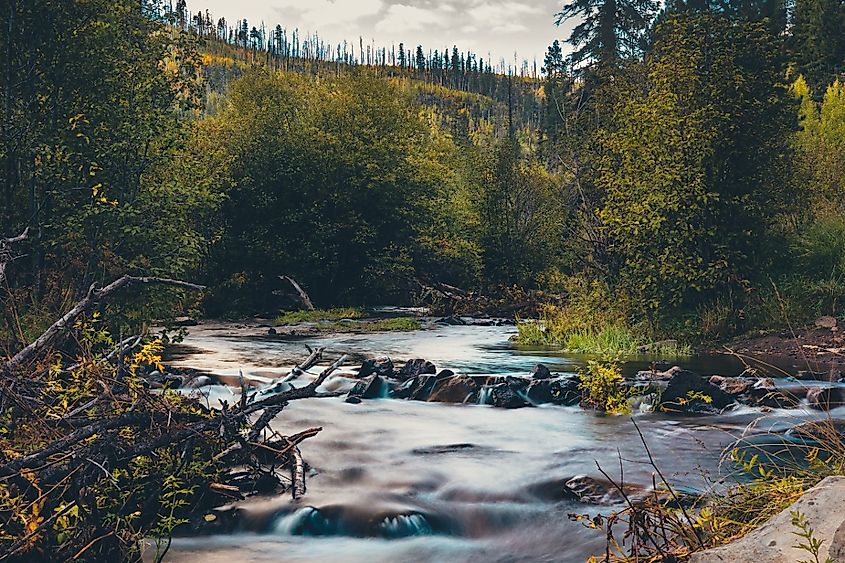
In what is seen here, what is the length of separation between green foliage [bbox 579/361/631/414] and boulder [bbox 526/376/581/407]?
0.24 m

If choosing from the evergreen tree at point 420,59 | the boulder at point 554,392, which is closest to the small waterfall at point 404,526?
the boulder at point 554,392

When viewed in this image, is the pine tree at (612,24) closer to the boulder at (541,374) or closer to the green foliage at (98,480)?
the boulder at (541,374)

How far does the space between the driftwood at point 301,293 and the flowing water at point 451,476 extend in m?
16.5

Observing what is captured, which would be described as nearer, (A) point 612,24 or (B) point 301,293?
(B) point 301,293

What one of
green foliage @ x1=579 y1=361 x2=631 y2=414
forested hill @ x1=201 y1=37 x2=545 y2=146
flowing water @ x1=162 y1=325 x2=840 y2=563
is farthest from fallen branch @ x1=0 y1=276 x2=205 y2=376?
forested hill @ x1=201 y1=37 x2=545 y2=146

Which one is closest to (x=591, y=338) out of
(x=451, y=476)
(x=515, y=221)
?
(x=451, y=476)

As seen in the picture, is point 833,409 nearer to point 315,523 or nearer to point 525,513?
point 525,513

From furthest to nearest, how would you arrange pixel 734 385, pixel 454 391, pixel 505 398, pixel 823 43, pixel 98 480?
pixel 823 43 < pixel 454 391 < pixel 505 398 < pixel 734 385 < pixel 98 480

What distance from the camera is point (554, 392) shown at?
1463cm

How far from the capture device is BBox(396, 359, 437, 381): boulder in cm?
1627

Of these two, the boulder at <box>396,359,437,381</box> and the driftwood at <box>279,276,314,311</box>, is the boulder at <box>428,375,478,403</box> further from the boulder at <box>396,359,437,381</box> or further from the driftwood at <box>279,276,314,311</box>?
the driftwood at <box>279,276,314,311</box>

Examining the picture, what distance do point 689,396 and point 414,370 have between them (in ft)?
18.8

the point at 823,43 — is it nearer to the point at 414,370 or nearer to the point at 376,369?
the point at 414,370

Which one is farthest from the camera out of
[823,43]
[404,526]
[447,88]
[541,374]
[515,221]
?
[447,88]
